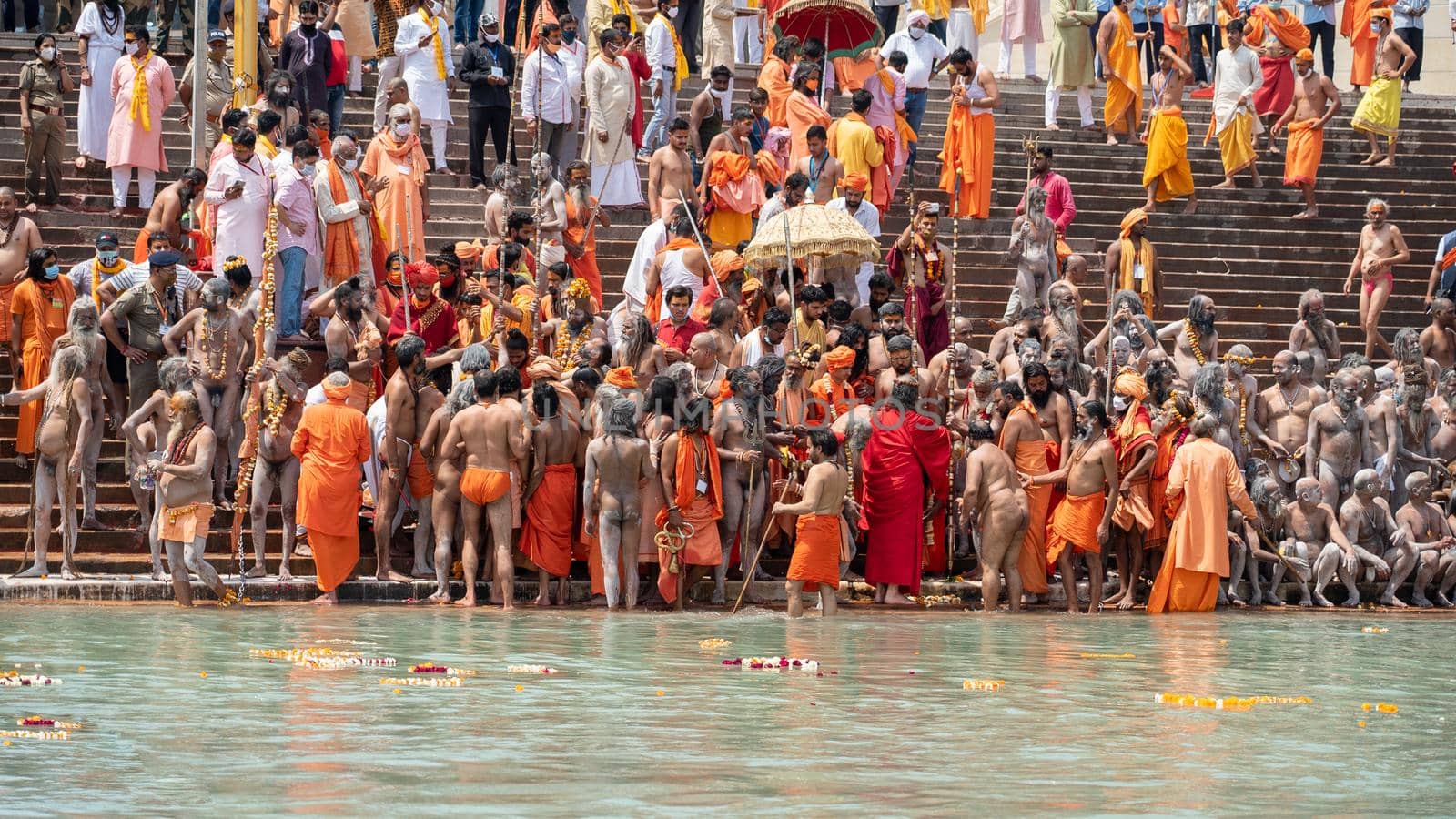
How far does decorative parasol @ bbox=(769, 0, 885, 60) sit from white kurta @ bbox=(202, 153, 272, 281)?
5.91m

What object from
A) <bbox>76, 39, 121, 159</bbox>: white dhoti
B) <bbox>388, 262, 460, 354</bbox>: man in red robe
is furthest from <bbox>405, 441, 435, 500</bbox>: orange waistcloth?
<bbox>76, 39, 121, 159</bbox>: white dhoti

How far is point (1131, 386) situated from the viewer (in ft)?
50.8

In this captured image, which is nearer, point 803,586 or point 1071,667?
point 1071,667

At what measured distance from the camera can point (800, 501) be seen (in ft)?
46.9

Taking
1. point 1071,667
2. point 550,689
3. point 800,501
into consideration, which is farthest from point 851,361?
point 550,689

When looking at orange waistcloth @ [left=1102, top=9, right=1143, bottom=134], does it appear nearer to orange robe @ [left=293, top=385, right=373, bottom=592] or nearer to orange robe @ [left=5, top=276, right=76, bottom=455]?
orange robe @ [left=293, top=385, right=373, bottom=592]

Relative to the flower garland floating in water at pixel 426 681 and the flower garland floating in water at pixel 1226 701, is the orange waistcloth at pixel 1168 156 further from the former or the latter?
the flower garland floating in water at pixel 426 681

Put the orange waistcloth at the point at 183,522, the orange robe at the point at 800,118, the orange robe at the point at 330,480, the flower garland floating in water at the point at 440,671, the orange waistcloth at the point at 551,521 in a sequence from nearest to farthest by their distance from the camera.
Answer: the flower garland floating in water at the point at 440,671
the orange waistcloth at the point at 183,522
the orange robe at the point at 330,480
the orange waistcloth at the point at 551,521
the orange robe at the point at 800,118

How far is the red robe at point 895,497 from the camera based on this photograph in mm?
14984

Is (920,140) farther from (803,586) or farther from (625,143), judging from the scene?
(803,586)

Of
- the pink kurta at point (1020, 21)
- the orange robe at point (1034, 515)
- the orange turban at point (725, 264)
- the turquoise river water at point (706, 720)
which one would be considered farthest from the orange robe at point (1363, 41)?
the turquoise river water at point (706, 720)

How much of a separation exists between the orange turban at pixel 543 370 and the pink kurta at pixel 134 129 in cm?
525

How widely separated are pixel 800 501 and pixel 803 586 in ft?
1.86

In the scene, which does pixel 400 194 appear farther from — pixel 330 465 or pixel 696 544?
pixel 696 544
